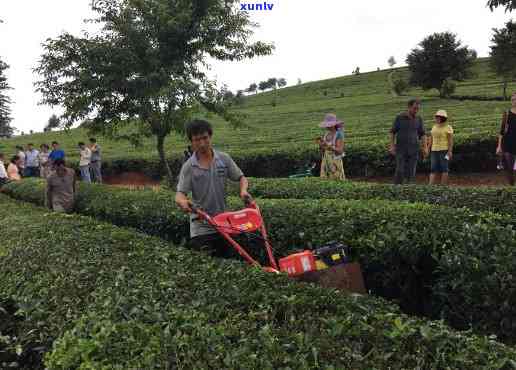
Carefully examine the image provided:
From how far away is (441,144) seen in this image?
9703 millimetres

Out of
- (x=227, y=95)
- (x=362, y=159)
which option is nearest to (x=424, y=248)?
(x=227, y=95)

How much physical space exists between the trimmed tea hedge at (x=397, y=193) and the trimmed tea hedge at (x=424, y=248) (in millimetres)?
866

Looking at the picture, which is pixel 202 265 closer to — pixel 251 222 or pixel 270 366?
pixel 251 222

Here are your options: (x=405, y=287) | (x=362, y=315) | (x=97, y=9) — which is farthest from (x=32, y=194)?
(x=362, y=315)

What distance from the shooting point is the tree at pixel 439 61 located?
45750 millimetres

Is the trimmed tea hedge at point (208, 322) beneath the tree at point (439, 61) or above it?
beneath

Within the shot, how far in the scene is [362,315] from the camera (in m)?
2.78

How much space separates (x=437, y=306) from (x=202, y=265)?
2.27 meters

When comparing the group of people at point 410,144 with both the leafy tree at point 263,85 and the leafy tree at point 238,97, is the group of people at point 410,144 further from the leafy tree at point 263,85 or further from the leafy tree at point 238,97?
the leafy tree at point 263,85

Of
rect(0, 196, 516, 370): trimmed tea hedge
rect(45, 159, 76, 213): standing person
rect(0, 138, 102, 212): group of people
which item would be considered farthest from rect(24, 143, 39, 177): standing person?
rect(0, 196, 516, 370): trimmed tea hedge

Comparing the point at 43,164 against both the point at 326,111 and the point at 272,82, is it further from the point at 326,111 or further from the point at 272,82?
the point at 272,82

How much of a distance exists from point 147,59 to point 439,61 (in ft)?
136

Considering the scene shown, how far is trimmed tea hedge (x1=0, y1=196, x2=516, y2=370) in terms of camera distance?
234 centimetres

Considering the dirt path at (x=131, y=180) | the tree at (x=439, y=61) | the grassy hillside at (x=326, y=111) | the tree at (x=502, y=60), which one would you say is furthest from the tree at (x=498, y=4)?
the tree at (x=439, y=61)
